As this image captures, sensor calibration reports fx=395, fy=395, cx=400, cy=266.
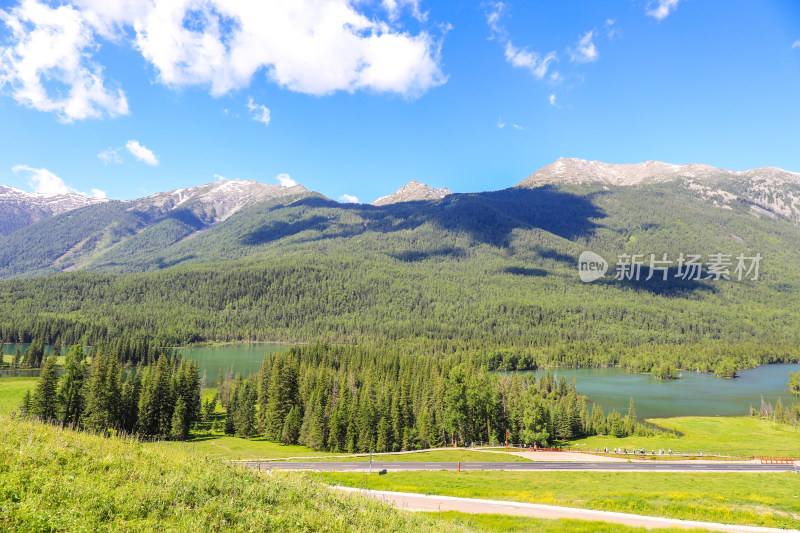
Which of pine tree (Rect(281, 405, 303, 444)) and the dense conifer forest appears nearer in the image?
the dense conifer forest

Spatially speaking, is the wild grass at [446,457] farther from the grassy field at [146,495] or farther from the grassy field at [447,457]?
the grassy field at [146,495]

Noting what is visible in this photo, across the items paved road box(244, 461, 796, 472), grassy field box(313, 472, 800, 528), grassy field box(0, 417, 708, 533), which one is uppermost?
grassy field box(0, 417, 708, 533)

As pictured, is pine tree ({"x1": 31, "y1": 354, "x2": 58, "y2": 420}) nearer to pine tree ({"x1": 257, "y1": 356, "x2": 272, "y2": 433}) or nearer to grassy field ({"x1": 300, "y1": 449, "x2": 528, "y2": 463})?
pine tree ({"x1": 257, "y1": 356, "x2": 272, "y2": 433})

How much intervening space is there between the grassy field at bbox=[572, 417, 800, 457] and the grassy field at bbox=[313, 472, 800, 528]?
32.5 meters

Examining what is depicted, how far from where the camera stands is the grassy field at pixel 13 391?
80856 millimetres

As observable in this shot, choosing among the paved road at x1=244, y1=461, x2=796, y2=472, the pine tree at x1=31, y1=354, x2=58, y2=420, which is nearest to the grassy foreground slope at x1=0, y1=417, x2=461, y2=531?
the paved road at x1=244, y1=461, x2=796, y2=472

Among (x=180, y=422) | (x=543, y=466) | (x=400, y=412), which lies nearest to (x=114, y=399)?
Answer: (x=180, y=422)

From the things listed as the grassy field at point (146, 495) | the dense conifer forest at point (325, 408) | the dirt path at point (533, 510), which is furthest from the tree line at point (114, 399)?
the grassy field at point (146, 495)

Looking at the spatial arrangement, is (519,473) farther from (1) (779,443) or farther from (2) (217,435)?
(1) (779,443)

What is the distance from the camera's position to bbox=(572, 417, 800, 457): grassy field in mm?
73688

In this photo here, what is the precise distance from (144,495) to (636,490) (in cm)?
4034

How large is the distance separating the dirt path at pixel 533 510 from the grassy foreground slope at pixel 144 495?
1013cm

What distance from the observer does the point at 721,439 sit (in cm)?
9106

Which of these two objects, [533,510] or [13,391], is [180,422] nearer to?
[13,391]
